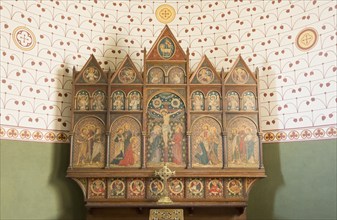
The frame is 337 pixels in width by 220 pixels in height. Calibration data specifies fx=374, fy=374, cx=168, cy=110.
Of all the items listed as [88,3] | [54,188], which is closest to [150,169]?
[54,188]

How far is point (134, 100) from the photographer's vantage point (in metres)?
6.10

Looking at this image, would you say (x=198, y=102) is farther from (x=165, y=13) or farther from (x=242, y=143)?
(x=165, y=13)

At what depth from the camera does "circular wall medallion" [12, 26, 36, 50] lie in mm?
6145

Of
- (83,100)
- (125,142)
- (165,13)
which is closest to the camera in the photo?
(125,142)

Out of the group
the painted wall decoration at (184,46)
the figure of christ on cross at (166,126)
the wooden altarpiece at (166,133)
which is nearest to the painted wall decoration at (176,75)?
the wooden altarpiece at (166,133)

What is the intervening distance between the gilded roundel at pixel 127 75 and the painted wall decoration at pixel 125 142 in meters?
0.62

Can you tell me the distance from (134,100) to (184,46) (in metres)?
1.85

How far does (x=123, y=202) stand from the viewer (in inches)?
228

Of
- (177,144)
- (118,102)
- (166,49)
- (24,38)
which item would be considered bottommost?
(177,144)

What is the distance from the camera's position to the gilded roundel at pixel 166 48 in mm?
6219

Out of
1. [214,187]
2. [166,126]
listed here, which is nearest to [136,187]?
[166,126]

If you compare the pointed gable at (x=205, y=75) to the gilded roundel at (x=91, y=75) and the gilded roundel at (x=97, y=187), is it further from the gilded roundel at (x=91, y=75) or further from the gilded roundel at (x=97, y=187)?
the gilded roundel at (x=97, y=187)

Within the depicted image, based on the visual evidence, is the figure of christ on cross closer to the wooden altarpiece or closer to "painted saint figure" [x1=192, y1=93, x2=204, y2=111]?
the wooden altarpiece

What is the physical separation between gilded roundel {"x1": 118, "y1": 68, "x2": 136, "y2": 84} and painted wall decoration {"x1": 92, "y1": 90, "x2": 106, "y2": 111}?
1.30ft
